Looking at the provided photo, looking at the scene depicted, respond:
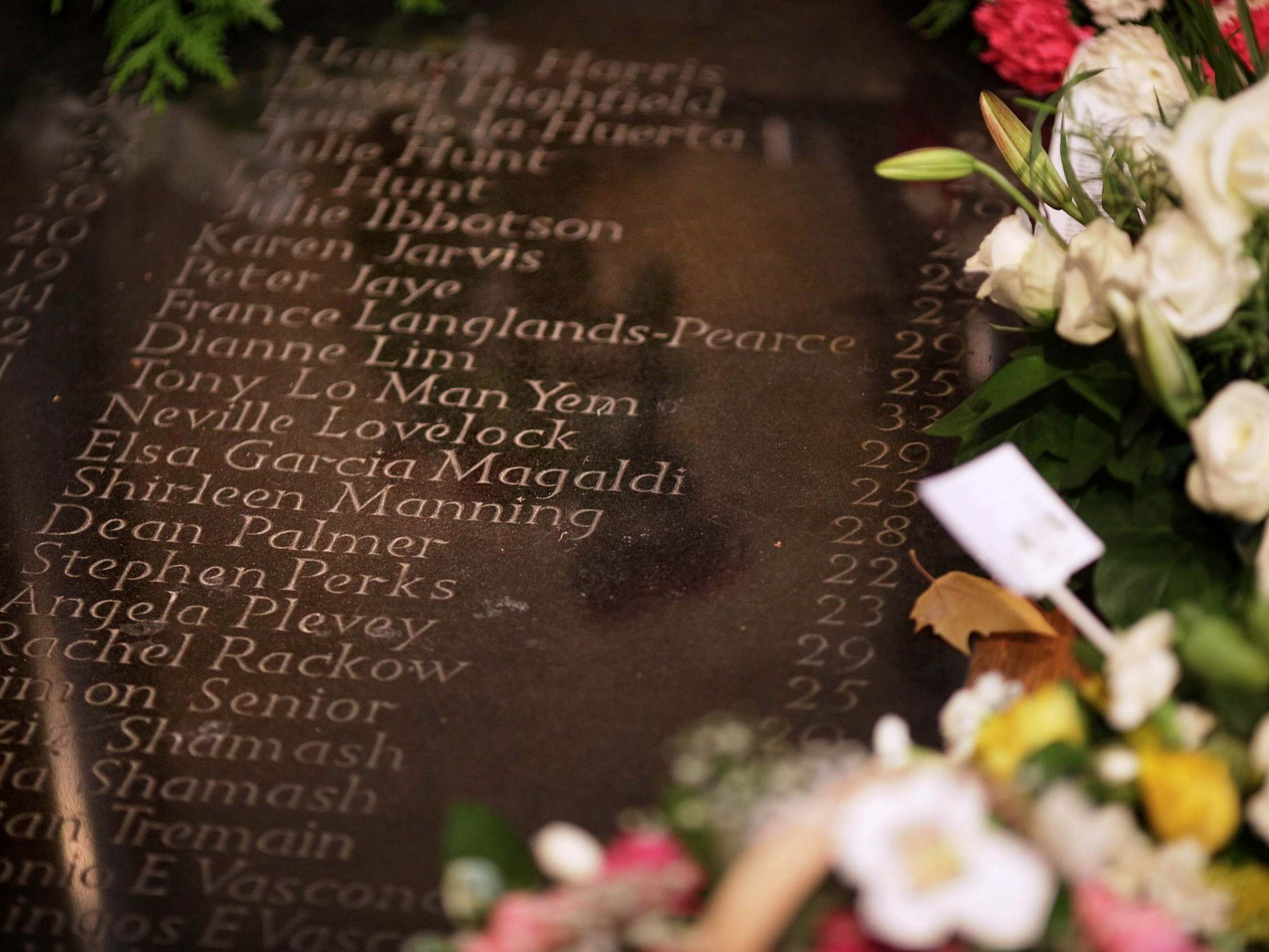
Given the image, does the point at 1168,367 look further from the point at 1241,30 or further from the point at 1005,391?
the point at 1241,30

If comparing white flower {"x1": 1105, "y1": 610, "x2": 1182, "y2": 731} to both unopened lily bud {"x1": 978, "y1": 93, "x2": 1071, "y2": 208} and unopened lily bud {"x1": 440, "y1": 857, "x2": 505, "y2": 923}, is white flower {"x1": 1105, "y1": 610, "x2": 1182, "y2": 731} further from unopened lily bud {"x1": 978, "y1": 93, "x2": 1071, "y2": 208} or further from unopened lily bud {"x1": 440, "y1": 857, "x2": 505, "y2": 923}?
unopened lily bud {"x1": 978, "y1": 93, "x2": 1071, "y2": 208}

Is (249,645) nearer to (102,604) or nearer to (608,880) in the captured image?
(102,604)

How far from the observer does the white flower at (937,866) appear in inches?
46.4

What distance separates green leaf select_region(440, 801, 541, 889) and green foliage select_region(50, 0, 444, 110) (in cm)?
260

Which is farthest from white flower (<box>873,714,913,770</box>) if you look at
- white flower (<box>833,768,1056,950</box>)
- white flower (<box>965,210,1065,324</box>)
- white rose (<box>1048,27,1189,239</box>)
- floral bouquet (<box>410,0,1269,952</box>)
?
white rose (<box>1048,27,1189,239</box>)

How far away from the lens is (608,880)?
4.17ft

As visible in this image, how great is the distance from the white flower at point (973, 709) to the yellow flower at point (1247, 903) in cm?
30

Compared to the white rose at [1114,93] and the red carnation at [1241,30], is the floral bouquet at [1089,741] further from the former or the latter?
the red carnation at [1241,30]

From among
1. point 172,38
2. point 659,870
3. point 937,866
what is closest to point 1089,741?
point 937,866

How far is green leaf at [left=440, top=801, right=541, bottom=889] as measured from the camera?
4.63 feet

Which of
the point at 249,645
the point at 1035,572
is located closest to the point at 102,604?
the point at 249,645

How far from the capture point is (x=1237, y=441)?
1.70 metres

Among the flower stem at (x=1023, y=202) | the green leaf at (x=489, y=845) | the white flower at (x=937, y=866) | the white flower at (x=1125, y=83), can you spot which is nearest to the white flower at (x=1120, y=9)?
the white flower at (x=1125, y=83)

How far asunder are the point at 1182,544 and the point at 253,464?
1.68m
